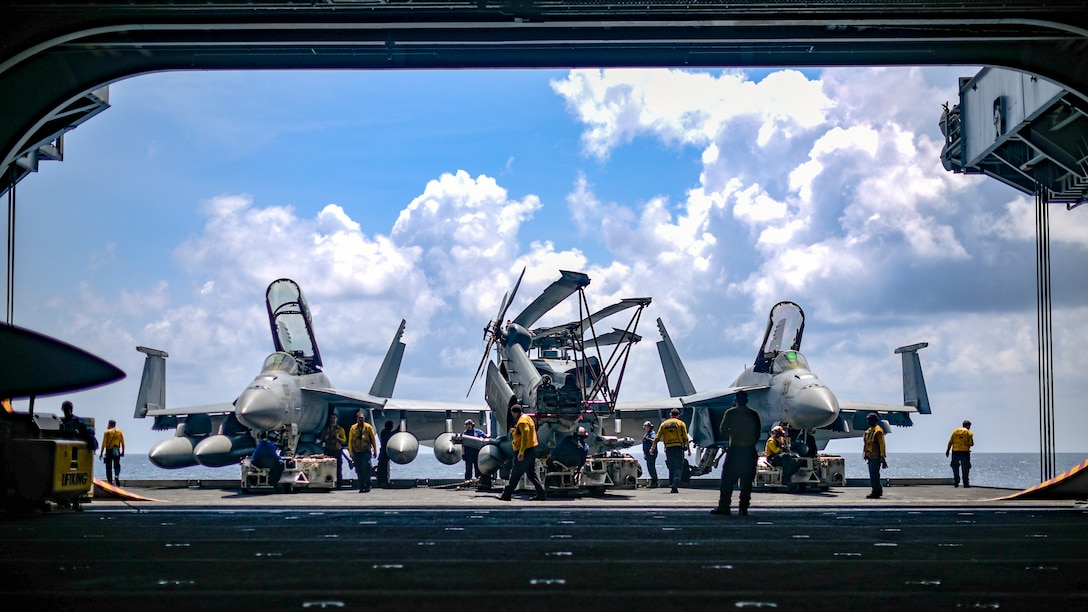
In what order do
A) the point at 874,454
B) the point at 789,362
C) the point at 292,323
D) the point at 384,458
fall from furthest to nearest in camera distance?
the point at 384,458 < the point at 292,323 < the point at 789,362 < the point at 874,454

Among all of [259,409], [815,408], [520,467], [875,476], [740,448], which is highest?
[815,408]

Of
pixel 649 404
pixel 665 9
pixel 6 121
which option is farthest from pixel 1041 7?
pixel 649 404

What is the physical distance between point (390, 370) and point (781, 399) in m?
17.5

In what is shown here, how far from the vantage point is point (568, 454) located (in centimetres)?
2028

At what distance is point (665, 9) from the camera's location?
581 inches

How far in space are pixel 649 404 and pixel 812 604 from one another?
2554 centimetres

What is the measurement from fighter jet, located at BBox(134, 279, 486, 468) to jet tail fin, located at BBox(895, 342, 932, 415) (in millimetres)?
14742

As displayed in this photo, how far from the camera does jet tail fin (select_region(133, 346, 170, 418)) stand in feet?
110

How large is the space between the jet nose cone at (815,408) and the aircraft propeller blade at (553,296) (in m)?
5.84

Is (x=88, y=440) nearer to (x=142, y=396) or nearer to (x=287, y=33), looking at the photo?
(x=287, y=33)

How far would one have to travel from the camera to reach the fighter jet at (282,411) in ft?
77.0

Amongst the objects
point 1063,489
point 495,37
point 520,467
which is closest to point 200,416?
point 520,467

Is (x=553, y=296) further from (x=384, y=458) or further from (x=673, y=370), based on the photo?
(x=673, y=370)

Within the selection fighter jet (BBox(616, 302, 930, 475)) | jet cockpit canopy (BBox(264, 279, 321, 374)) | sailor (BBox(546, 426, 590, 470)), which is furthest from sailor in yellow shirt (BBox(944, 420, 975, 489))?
jet cockpit canopy (BBox(264, 279, 321, 374))
